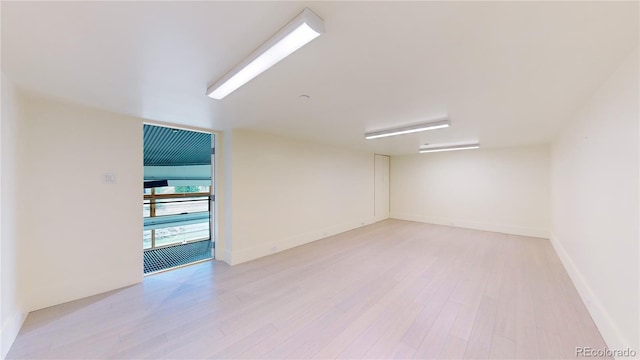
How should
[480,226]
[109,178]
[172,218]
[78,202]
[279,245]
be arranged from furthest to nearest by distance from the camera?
[172,218]
[480,226]
[279,245]
[109,178]
[78,202]

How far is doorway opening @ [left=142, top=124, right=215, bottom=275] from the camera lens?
412cm

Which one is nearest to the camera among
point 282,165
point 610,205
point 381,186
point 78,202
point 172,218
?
point 610,205

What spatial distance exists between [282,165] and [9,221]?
3151 mm

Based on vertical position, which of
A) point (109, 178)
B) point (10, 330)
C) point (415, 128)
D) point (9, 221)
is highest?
point (415, 128)

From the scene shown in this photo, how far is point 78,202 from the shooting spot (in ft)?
8.43

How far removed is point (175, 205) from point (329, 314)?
21.7 ft

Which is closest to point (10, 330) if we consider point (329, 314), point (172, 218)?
point (329, 314)

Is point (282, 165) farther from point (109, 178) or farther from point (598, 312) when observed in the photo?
point (598, 312)

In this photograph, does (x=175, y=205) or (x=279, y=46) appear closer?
(x=279, y=46)

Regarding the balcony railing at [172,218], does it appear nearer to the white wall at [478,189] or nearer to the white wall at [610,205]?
the white wall at [610,205]

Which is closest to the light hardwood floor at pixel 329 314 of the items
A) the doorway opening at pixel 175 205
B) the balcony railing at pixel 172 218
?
the doorway opening at pixel 175 205

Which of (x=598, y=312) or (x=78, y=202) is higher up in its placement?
(x=78, y=202)

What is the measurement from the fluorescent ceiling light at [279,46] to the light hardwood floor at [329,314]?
2.15m

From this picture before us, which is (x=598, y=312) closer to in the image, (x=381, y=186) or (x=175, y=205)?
(x=381, y=186)
